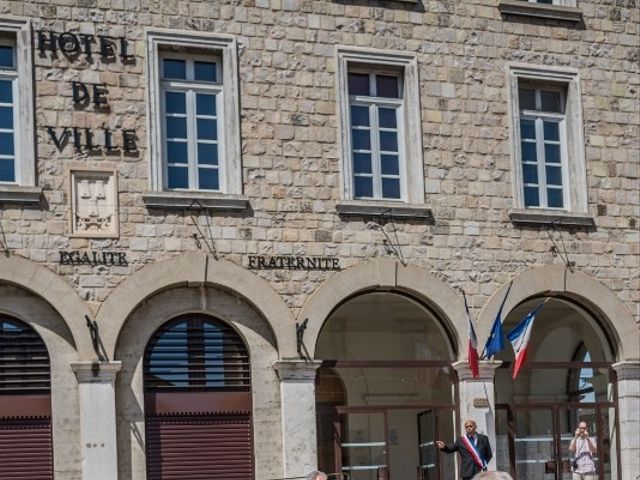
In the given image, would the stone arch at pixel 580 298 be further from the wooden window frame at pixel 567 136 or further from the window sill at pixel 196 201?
the window sill at pixel 196 201

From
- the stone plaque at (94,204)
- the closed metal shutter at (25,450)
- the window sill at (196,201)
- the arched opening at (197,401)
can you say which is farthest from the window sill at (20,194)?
the closed metal shutter at (25,450)

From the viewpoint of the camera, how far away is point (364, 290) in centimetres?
2019

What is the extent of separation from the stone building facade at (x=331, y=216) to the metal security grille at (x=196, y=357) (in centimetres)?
9

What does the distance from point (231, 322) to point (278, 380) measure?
3.23 ft

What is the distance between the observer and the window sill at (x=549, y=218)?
21.0m

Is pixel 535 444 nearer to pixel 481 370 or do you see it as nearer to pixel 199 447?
pixel 481 370

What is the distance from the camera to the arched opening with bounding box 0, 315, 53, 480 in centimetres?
1820

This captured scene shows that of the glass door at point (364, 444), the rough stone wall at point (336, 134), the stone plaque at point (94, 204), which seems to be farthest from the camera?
the glass door at point (364, 444)

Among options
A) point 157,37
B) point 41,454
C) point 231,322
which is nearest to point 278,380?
point 231,322

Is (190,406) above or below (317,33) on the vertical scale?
below

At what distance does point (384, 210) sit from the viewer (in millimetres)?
20141

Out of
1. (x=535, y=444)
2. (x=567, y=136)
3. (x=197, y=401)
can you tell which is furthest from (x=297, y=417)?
(x=567, y=136)

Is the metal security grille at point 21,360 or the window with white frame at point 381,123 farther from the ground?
the window with white frame at point 381,123

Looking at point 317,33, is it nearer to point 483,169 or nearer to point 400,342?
point 483,169
